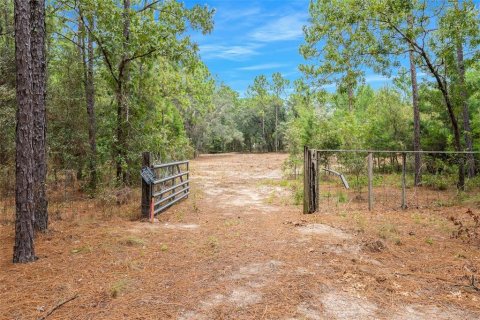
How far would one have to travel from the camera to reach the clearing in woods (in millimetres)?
3373

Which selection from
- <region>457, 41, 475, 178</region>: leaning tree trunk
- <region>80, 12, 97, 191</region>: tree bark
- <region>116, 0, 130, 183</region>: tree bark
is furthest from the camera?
<region>457, 41, 475, 178</region>: leaning tree trunk

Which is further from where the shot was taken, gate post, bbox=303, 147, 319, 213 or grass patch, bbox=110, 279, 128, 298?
gate post, bbox=303, 147, 319, 213

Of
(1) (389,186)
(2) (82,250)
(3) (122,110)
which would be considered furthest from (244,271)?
(1) (389,186)

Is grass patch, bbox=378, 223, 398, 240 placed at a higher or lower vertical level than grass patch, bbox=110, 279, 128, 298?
lower

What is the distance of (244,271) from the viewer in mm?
4371

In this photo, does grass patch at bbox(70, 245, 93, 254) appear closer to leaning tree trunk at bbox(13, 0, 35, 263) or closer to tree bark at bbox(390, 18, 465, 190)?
leaning tree trunk at bbox(13, 0, 35, 263)

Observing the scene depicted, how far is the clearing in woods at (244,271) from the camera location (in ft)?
11.1

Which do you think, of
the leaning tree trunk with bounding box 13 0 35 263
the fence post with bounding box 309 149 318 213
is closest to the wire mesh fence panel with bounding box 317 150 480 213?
the fence post with bounding box 309 149 318 213

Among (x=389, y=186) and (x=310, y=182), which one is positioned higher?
(x=310, y=182)

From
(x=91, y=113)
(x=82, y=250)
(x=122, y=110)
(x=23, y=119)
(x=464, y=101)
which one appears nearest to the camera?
(x=23, y=119)

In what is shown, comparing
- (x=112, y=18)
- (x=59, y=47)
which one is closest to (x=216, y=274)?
(x=112, y=18)

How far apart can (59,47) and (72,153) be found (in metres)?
5.02

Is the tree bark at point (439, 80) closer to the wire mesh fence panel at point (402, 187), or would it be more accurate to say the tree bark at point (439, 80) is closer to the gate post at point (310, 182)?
the wire mesh fence panel at point (402, 187)

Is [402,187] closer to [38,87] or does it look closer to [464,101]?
[464,101]
